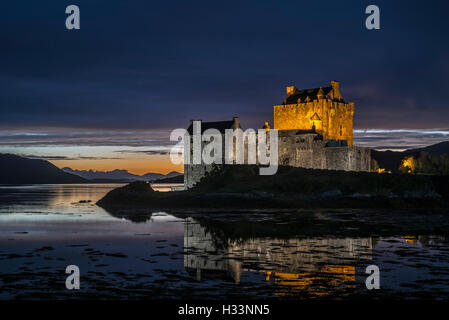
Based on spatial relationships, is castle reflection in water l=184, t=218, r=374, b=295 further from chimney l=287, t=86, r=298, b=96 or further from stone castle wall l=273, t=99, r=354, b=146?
chimney l=287, t=86, r=298, b=96

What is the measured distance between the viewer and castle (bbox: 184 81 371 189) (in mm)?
55594

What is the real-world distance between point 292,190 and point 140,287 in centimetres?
3539

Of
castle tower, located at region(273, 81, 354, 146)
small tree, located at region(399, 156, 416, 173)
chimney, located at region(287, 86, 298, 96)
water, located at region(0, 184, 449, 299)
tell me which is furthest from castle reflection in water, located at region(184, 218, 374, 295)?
small tree, located at region(399, 156, 416, 173)

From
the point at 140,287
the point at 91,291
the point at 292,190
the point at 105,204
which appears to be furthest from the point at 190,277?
the point at 105,204

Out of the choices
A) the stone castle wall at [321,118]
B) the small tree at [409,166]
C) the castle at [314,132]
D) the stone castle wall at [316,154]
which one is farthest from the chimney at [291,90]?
the small tree at [409,166]

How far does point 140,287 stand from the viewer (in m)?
13.5

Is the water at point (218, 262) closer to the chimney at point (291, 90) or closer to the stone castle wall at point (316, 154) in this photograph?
the stone castle wall at point (316, 154)

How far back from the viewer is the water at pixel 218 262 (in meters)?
13.1

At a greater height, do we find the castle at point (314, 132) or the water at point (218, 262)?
the castle at point (314, 132)

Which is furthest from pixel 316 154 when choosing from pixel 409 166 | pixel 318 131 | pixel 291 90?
pixel 409 166

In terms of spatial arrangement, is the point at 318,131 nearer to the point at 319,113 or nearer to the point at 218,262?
the point at 319,113

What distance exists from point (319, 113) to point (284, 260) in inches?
1831

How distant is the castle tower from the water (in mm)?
34418

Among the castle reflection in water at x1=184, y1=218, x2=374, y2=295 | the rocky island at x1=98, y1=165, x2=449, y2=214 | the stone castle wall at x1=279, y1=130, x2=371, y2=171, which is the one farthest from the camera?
the stone castle wall at x1=279, y1=130, x2=371, y2=171
